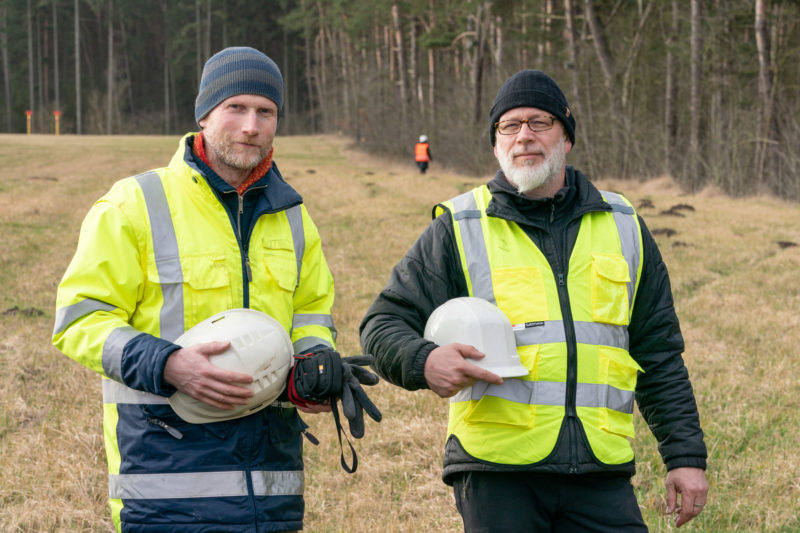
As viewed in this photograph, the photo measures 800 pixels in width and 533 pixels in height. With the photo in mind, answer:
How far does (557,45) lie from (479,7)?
11.8ft

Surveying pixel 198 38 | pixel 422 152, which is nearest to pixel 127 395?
pixel 422 152

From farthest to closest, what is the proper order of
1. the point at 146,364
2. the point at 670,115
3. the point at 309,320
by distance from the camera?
the point at 670,115
the point at 309,320
the point at 146,364

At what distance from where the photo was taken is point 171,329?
114 inches

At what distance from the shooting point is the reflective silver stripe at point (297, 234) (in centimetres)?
323

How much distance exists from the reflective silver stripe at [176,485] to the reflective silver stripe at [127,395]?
0.24m

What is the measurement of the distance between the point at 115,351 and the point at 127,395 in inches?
9.8

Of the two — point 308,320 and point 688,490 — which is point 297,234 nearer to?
point 308,320

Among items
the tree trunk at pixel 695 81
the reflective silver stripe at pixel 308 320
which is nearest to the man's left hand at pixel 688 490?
the reflective silver stripe at pixel 308 320

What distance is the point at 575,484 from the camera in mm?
2912

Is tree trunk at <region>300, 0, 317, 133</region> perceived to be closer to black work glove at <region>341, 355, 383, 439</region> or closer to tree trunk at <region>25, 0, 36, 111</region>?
tree trunk at <region>25, 0, 36, 111</region>

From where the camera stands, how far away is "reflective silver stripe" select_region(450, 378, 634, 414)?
294 centimetres

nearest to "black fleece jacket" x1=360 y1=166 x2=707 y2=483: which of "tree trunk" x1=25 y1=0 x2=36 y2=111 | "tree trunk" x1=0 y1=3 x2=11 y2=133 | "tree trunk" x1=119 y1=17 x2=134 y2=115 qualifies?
"tree trunk" x1=25 y1=0 x2=36 y2=111

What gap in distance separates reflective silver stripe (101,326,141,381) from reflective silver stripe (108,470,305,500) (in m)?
0.36

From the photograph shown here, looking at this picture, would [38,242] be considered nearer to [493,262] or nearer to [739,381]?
[739,381]
